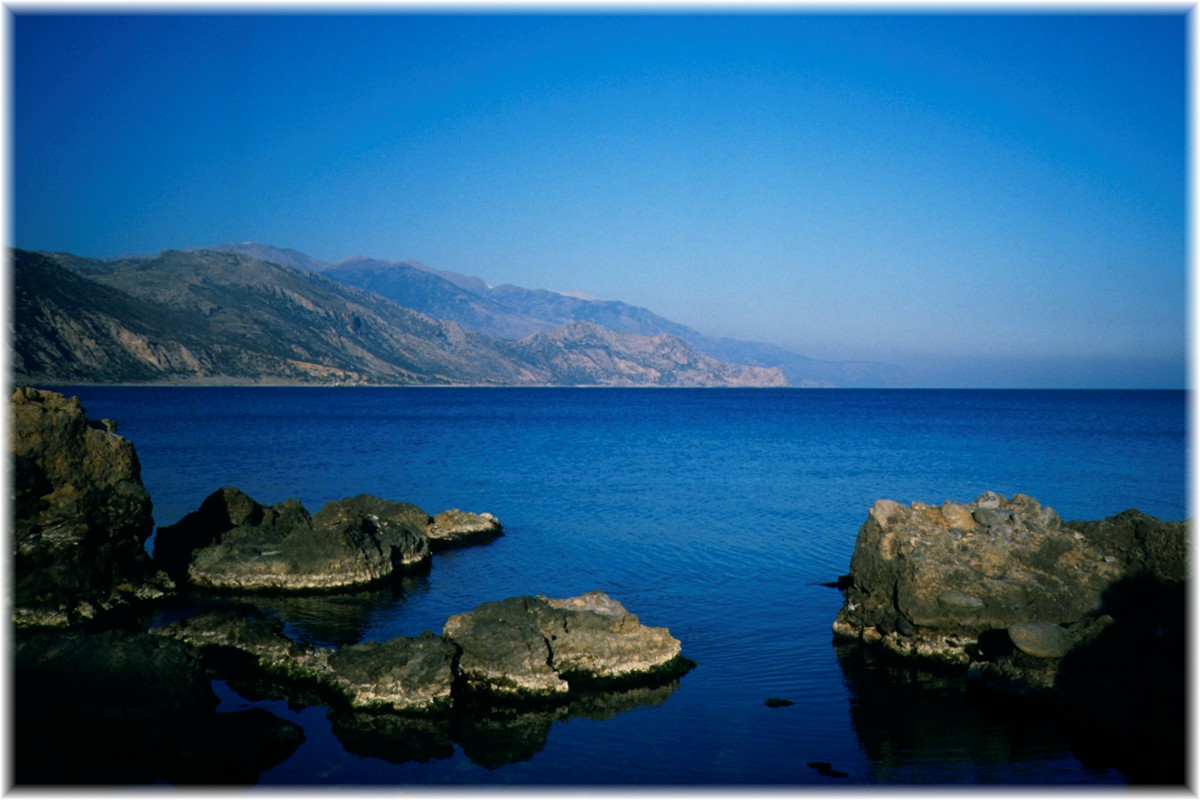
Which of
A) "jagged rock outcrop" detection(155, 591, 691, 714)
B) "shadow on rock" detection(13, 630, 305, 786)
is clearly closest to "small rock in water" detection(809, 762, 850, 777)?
"jagged rock outcrop" detection(155, 591, 691, 714)

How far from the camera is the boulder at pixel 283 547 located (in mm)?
25219

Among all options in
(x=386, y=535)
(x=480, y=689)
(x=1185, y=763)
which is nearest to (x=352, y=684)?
(x=480, y=689)

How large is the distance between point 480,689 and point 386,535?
12107 millimetres

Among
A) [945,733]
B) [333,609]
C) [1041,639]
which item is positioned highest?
[1041,639]

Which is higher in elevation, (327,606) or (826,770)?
(327,606)

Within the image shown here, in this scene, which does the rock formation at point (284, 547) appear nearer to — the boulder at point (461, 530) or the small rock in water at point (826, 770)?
the boulder at point (461, 530)

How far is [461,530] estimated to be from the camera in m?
33.4

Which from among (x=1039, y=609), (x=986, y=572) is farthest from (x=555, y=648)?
(x=1039, y=609)

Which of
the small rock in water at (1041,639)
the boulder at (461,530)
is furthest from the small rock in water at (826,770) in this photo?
the boulder at (461,530)

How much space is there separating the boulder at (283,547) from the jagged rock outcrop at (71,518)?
1.83m

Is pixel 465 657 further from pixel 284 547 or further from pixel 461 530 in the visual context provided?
pixel 461 530

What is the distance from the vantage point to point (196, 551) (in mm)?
26125

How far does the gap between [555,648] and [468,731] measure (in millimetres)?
3522

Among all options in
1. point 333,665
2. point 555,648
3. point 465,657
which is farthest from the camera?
point 555,648
